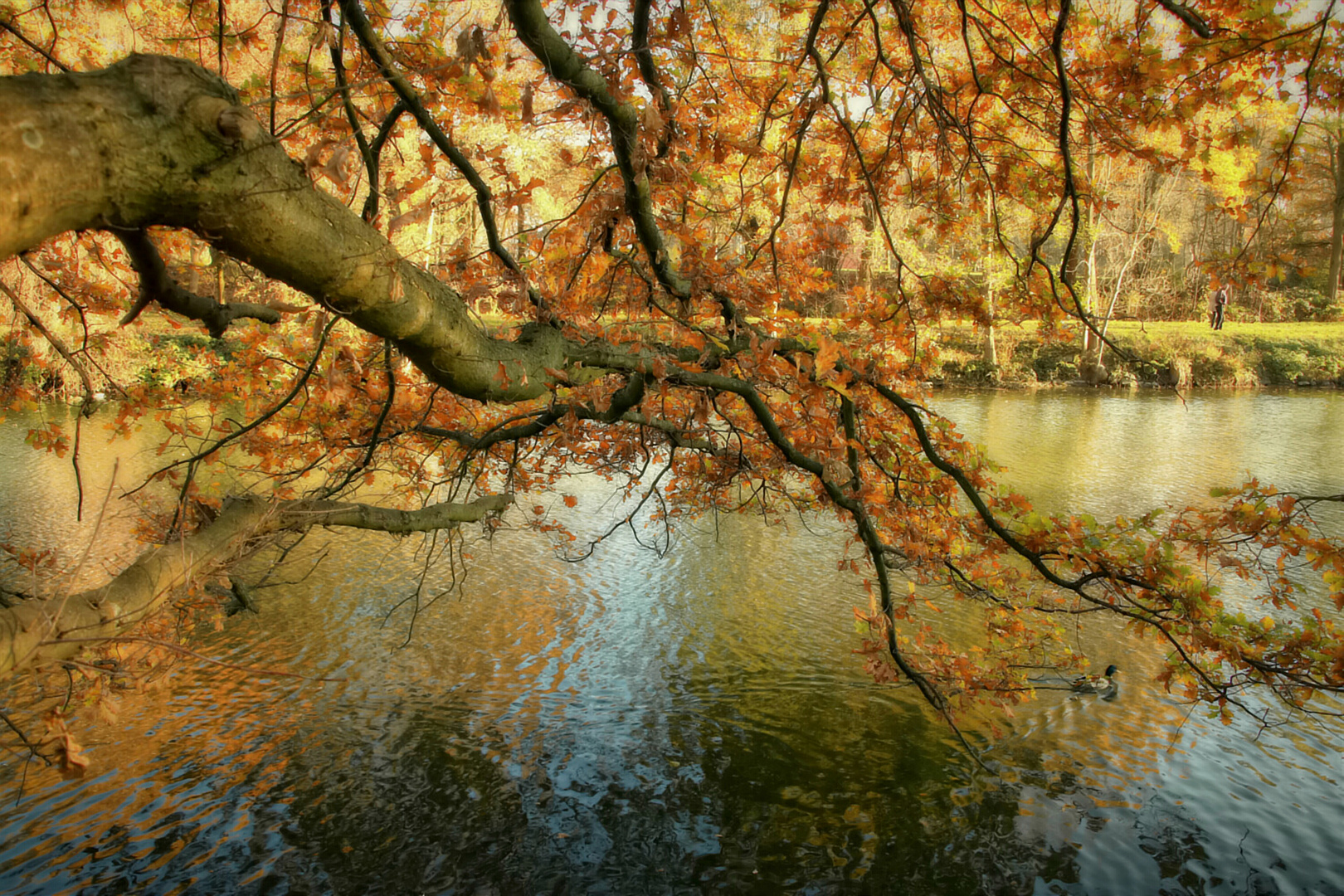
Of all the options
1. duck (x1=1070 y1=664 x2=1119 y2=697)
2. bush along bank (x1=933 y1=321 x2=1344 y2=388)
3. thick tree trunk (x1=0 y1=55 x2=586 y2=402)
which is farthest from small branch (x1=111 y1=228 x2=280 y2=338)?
bush along bank (x1=933 y1=321 x2=1344 y2=388)

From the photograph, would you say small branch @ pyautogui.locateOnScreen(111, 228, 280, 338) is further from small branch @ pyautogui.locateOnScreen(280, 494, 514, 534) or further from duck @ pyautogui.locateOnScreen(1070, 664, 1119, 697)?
duck @ pyautogui.locateOnScreen(1070, 664, 1119, 697)

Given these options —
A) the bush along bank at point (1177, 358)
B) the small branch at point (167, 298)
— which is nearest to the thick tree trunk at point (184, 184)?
the small branch at point (167, 298)

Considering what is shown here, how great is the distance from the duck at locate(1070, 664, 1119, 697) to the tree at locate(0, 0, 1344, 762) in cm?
20

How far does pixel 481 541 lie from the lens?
9.95 meters

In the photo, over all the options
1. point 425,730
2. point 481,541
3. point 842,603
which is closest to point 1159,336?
point 842,603

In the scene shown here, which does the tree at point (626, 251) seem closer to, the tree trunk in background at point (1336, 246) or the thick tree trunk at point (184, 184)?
the thick tree trunk at point (184, 184)

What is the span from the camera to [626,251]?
163 inches

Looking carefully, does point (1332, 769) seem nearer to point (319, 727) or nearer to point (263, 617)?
point (319, 727)

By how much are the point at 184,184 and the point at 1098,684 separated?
273 inches

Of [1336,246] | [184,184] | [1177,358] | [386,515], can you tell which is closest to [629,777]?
[386,515]

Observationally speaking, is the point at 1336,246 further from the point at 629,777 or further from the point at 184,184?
the point at 184,184

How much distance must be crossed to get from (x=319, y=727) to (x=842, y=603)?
5.06 meters

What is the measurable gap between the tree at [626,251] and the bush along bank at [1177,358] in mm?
18305

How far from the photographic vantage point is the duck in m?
6.22
